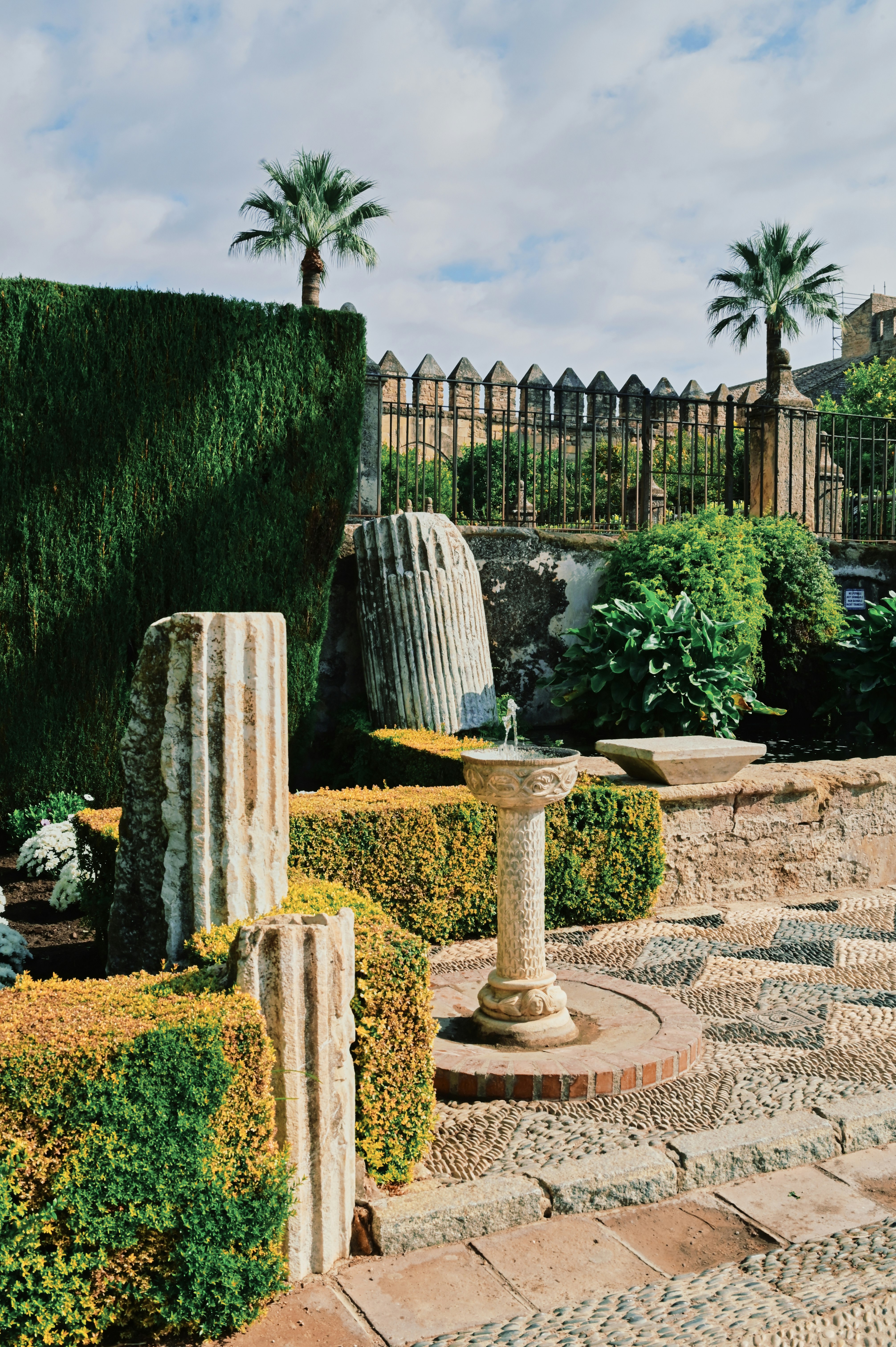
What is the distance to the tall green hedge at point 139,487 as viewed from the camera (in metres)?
7.04

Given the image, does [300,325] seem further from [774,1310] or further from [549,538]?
[774,1310]

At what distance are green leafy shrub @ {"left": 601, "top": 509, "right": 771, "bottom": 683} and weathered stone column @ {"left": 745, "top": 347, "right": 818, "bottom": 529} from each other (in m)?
2.09

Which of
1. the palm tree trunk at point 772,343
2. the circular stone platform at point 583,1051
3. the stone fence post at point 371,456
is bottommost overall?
the circular stone platform at point 583,1051

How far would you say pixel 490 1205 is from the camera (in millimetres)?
2953

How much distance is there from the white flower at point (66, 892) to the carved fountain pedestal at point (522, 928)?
273 centimetres

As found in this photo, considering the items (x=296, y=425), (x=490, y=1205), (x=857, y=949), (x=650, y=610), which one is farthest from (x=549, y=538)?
(x=490, y=1205)

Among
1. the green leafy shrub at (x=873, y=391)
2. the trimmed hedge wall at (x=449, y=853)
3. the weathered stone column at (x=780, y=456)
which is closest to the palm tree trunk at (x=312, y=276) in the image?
the weathered stone column at (x=780, y=456)

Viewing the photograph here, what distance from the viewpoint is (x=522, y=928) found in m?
4.11

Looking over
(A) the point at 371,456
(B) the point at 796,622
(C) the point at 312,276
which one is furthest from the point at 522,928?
(C) the point at 312,276

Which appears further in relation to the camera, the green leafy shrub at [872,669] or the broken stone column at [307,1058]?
the green leafy shrub at [872,669]

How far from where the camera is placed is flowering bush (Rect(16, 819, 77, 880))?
6438 millimetres

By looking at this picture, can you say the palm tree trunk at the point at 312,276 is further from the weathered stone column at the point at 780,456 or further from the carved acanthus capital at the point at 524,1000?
the carved acanthus capital at the point at 524,1000

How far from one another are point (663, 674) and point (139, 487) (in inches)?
157

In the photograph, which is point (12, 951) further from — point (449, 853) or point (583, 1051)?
point (583, 1051)
